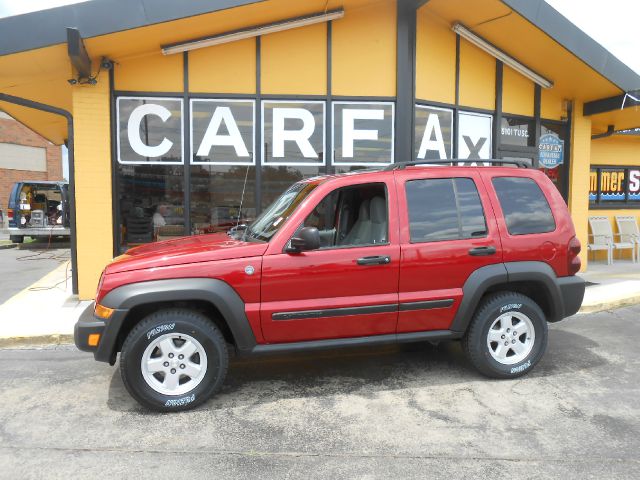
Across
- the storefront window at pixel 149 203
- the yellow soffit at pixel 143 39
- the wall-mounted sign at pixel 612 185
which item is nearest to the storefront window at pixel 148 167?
the storefront window at pixel 149 203

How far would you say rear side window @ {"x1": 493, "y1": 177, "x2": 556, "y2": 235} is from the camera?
4414mm

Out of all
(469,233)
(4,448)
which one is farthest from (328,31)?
(4,448)

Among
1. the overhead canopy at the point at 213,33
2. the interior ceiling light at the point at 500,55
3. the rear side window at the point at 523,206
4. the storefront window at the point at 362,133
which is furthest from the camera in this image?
the interior ceiling light at the point at 500,55

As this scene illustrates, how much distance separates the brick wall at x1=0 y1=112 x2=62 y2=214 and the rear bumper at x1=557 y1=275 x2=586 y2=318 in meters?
26.5

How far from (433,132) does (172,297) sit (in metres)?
5.93

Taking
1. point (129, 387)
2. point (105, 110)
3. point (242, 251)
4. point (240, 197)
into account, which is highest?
point (105, 110)

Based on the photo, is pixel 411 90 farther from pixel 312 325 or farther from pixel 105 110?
pixel 312 325

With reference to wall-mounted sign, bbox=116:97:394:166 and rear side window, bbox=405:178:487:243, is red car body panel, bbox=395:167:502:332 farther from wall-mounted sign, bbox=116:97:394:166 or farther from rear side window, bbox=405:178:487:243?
wall-mounted sign, bbox=116:97:394:166

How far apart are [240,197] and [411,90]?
3229 mm

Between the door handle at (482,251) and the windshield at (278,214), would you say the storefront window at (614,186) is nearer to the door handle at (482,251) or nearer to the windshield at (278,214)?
the door handle at (482,251)

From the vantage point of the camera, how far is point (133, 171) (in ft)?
24.5

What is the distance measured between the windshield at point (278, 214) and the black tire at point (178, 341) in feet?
2.81

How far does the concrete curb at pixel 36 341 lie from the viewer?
18.2 feet

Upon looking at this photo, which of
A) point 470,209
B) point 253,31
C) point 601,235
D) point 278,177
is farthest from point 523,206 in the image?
point 601,235
